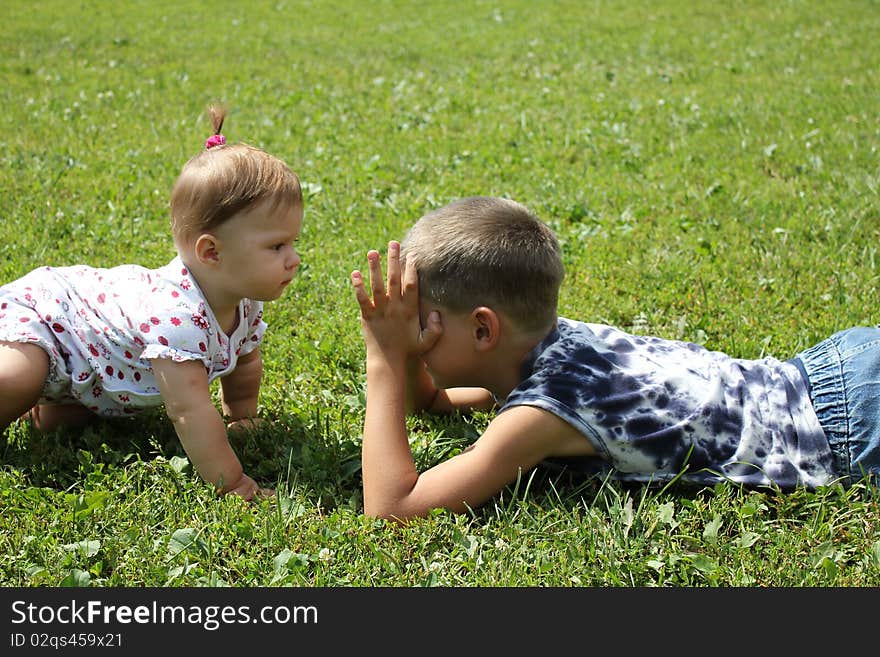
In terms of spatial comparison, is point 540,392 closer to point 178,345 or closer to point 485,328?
point 485,328

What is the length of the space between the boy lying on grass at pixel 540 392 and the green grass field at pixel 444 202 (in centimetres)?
12

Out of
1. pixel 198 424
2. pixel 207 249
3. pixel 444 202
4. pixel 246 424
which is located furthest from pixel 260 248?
pixel 444 202

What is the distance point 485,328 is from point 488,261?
0.24m

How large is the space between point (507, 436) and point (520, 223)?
2.42ft

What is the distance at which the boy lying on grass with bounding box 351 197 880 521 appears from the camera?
312cm

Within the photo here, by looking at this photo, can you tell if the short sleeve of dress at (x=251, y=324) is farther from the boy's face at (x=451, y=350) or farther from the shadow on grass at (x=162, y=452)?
the boy's face at (x=451, y=350)

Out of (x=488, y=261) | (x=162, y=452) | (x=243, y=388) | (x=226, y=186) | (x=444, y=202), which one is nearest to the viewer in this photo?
(x=488, y=261)

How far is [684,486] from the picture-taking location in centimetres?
Answer: 334

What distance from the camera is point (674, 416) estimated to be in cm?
323

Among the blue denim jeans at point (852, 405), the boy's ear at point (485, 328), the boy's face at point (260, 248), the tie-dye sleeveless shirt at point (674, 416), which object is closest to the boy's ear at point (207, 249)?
the boy's face at point (260, 248)

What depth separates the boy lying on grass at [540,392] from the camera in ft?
10.3

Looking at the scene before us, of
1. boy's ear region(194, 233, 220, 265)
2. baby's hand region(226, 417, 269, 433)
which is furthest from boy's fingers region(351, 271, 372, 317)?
baby's hand region(226, 417, 269, 433)

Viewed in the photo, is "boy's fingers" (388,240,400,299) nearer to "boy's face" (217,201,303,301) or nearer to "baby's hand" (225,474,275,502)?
"boy's face" (217,201,303,301)

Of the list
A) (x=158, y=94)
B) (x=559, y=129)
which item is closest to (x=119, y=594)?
(x=559, y=129)
